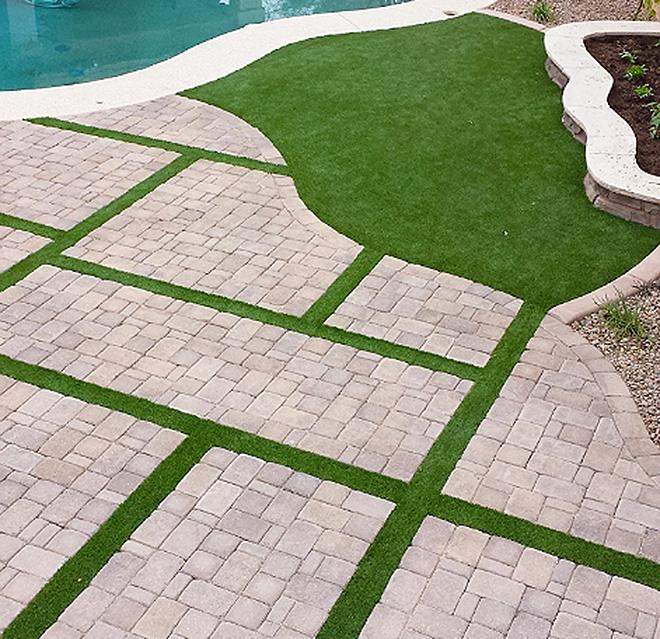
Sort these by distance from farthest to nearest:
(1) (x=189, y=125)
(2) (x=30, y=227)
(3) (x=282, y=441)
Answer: (1) (x=189, y=125), (2) (x=30, y=227), (3) (x=282, y=441)

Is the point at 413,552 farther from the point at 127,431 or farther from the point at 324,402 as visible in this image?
the point at 127,431

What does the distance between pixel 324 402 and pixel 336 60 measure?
6.88 m

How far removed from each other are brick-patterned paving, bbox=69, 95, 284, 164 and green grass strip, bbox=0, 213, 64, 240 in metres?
2.11

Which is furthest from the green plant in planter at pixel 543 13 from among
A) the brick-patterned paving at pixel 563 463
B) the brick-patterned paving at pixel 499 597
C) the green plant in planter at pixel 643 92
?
the brick-patterned paving at pixel 499 597

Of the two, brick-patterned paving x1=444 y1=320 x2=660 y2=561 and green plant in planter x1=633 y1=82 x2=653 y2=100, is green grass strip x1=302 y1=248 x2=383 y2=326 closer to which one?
brick-patterned paving x1=444 y1=320 x2=660 y2=561

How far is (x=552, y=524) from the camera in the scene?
18.8ft

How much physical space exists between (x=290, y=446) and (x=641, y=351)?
108 inches

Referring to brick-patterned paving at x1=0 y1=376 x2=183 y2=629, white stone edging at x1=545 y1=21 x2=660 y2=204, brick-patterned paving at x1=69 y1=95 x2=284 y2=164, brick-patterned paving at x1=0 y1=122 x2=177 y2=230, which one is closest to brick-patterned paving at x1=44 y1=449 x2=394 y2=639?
brick-patterned paving at x1=0 y1=376 x2=183 y2=629

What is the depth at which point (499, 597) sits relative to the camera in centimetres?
528

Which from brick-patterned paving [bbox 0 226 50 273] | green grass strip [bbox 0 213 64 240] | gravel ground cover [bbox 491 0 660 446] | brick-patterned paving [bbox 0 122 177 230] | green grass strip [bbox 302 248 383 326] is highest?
brick-patterned paving [bbox 0 122 177 230]

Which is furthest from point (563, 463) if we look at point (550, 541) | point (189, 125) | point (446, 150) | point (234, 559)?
point (189, 125)

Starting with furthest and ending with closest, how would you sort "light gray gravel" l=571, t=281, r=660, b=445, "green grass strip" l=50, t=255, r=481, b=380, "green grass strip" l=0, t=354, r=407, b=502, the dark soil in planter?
the dark soil in planter < "green grass strip" l=50, t=255, r=481, b=380 < "light gray gravel" l=571, t=281, r=660, b=445 < "green grass strip" l=0, t=354, r=407, b=502

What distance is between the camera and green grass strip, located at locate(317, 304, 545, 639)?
17.0 ft

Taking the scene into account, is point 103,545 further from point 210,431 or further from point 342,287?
point 342,287
